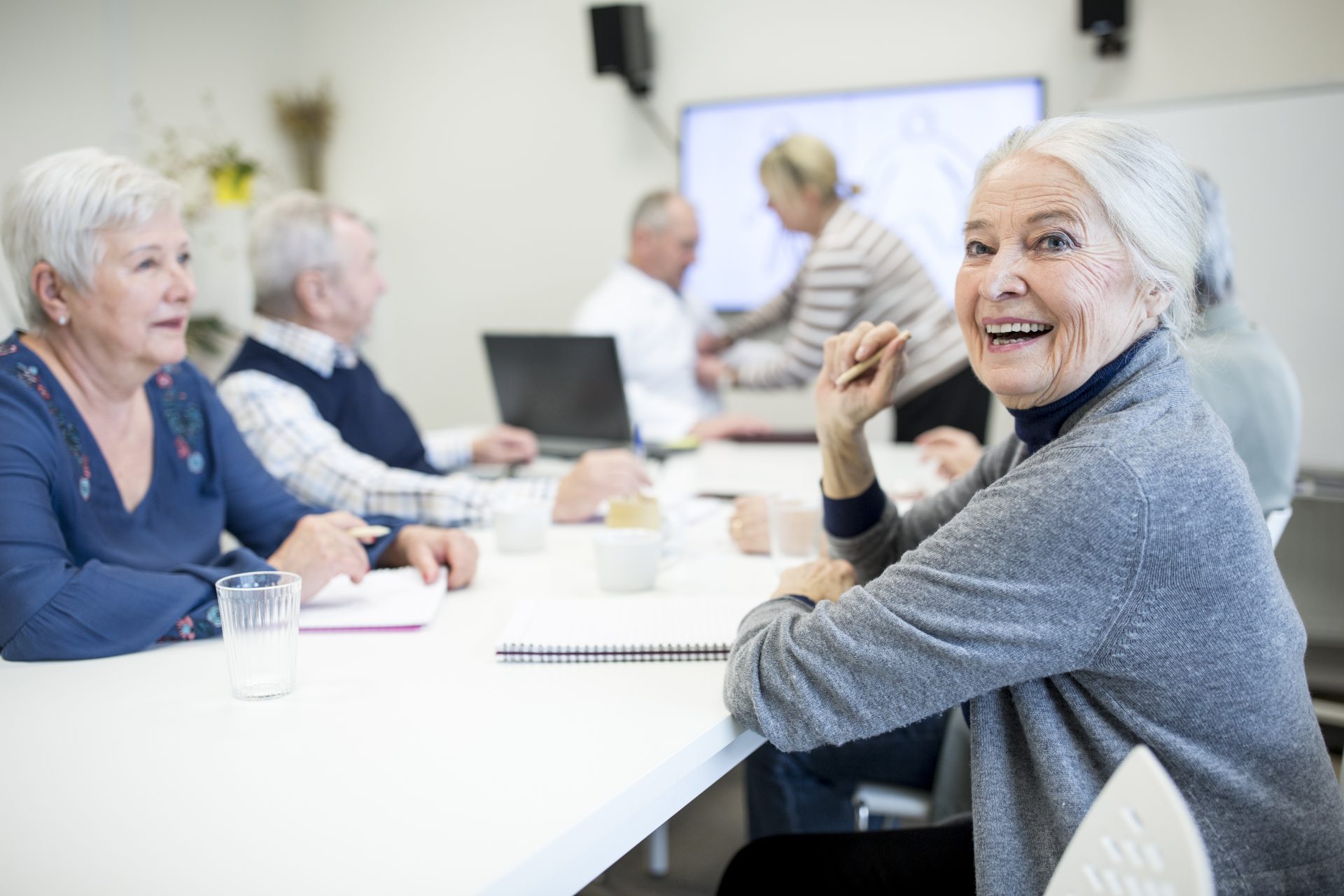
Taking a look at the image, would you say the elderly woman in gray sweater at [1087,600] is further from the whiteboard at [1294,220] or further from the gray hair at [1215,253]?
the whiteboard at [1294,220]

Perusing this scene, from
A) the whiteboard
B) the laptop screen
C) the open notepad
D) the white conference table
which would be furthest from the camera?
the whiteboard

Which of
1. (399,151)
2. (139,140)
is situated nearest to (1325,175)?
(399,151)

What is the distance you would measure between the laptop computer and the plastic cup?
104 centimetres

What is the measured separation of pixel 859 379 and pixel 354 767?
0.77m

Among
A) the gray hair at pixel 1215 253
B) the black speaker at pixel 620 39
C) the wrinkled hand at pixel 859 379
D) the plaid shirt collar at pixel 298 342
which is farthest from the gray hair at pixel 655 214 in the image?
the wrinkled hand at pixel 859 379

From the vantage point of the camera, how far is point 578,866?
2.75 ft

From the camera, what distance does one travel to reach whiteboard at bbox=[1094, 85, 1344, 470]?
3.42m

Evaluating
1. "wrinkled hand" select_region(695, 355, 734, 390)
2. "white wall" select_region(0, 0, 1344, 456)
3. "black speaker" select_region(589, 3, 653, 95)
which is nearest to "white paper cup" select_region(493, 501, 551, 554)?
"wrinkled hand" select_region(695, 355, 734, 390)

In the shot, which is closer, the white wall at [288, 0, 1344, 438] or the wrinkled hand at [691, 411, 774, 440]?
the wrinkled hand at [691, 411, 774, 440]

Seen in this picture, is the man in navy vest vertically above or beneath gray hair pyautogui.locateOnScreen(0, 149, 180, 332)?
beneath

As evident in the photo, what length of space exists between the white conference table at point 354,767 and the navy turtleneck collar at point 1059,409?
408 millimetres

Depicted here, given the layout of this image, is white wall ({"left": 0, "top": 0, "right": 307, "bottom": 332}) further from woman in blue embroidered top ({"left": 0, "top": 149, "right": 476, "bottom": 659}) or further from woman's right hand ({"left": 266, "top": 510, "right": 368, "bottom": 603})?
woman's right hand ({"left": 266, "top": 510, "right": 368, "bottom": 603})

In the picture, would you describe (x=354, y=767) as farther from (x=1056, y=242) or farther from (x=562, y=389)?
(x=562, y=389)

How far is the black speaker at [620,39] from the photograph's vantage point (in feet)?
14.4
